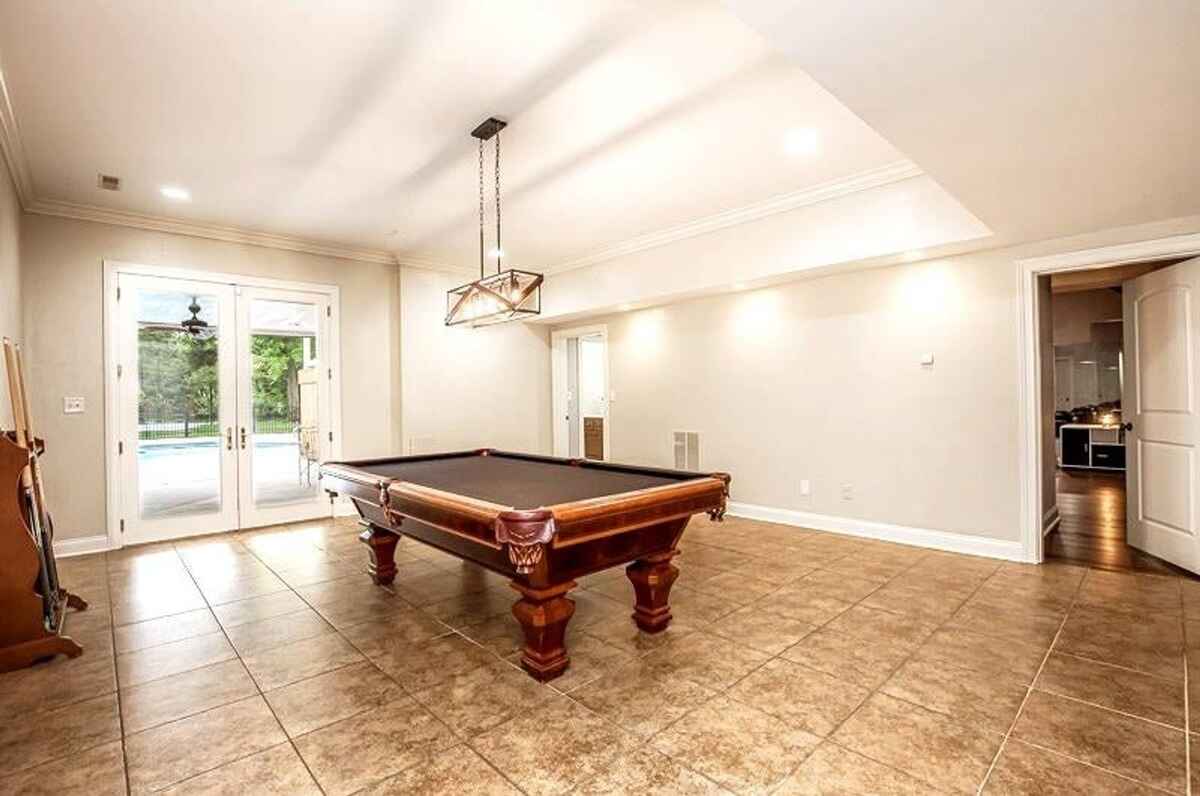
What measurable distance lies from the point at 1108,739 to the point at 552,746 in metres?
1.99

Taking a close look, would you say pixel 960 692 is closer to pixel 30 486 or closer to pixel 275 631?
pixel 275 631

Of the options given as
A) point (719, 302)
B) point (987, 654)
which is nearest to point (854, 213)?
point (719, 302)

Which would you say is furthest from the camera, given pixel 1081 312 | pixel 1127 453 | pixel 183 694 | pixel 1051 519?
pixel 1081 312

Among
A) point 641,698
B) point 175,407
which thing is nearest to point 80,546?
point 175,407

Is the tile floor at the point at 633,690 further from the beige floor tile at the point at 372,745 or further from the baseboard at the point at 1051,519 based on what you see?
the baseboard at the point at 1051,519

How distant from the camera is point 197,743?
6.84ft

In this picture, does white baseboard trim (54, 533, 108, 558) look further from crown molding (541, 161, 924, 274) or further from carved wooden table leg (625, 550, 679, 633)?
crown molding (541, 161, 924, 274)

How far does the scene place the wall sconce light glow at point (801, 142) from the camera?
11.3 feet

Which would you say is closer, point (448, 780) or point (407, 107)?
point (448, 780)

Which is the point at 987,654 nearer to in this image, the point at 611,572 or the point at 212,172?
the point at 611,572

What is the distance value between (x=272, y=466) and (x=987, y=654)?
237 inches

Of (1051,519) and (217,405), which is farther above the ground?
(217,405)

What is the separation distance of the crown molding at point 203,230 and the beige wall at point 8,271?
1.12 feet

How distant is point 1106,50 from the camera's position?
1819 millimetres
